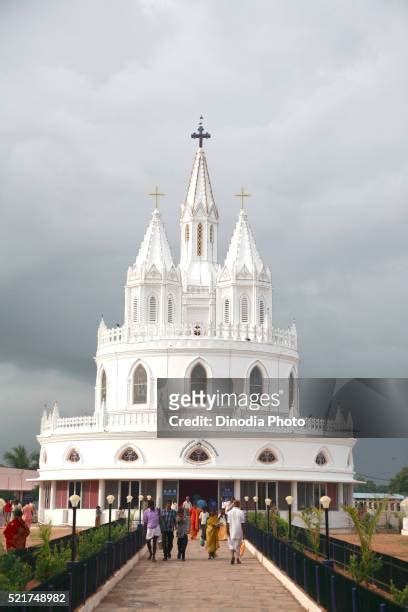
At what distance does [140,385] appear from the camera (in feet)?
167

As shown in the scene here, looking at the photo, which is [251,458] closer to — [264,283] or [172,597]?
[264,283]

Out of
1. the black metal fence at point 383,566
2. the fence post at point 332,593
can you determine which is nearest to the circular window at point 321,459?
the black metal fence at point 383,566

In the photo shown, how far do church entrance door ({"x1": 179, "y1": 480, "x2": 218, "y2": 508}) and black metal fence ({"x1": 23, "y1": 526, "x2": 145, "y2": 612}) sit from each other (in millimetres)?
22490

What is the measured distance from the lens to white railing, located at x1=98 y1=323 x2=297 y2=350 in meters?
50.5

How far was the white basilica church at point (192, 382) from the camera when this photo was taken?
47.5 meters

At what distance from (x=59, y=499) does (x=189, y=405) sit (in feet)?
28.2

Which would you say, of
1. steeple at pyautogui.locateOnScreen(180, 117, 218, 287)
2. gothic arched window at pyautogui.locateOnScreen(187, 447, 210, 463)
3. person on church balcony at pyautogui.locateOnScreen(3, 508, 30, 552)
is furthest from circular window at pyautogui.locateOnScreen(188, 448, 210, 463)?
person on church balcony at pyautogui.locateOnScreen(3, 508, 30, 552)

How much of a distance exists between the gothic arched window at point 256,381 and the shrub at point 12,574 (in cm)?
3433

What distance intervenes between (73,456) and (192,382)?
281 inches

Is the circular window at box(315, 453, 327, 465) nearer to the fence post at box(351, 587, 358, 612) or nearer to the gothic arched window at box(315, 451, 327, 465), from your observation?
the gothic arched window at box(315, 451, 327, 465)

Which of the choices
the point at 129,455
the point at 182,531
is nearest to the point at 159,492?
the point at 129,455

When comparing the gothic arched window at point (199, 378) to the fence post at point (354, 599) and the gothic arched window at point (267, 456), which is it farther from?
the fence post at point (354, 599)

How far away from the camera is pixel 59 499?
50594 mm

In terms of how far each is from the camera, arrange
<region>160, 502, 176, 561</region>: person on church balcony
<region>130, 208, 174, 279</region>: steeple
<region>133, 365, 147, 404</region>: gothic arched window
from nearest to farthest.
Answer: <region>160, 502, 176, 561</region>: person on church balcony < <region>133, 365, 147, 404</region>: gothic arched window < <region>130, 208, 174, 279</region>: steeple
